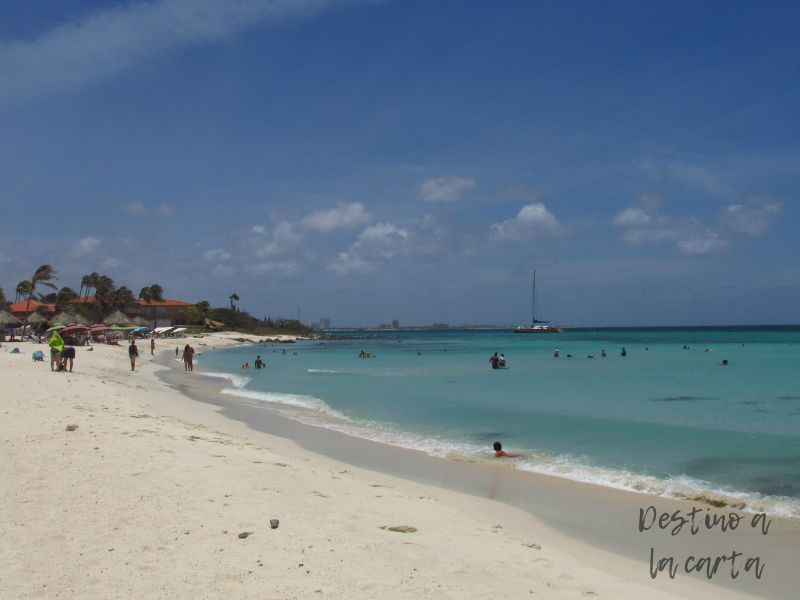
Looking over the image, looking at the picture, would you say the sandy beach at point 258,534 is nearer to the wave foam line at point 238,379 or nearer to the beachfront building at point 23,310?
the wave foam line at point 238,379

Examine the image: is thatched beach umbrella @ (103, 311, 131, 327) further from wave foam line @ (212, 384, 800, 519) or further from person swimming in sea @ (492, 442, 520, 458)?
person swimming in sea @ (492, 442, 520, 458)

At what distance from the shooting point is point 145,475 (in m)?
6.32

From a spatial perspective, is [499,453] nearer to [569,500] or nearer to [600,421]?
[569,500]

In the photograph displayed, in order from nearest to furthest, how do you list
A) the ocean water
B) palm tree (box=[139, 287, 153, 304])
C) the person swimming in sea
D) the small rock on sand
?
the small rock on sand → the ocean water → the person swimming in sea → palm tree (box=[139, 287, 153, 304])

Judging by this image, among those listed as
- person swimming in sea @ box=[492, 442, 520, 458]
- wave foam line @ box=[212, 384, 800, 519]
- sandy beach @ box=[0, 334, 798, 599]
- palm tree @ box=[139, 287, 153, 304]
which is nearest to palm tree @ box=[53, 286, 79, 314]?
palm tree @ box=[139, 287, 153, 304]

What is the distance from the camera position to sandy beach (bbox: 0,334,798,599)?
3943mm

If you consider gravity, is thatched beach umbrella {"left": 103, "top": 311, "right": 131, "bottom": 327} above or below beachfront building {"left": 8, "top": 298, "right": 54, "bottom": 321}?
below

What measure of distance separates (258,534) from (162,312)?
338 ft

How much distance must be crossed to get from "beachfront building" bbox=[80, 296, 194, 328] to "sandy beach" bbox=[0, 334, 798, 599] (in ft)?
305

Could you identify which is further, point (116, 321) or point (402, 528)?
point (116, 321)

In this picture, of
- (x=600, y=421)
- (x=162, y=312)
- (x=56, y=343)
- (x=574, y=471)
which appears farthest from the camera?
(x=162, y=312)

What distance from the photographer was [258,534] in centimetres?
484

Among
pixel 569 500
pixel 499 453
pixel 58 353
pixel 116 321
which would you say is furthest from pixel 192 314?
pixel 569 500

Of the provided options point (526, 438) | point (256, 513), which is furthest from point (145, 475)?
point (526, 438)
